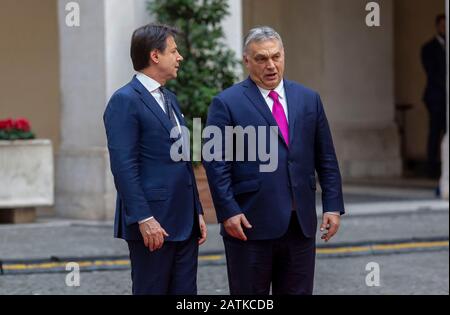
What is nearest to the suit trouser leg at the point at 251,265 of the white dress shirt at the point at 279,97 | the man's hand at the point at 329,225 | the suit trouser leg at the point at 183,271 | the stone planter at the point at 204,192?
the suit trouser leg at the point at 183,271

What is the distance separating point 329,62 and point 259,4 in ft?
4.93

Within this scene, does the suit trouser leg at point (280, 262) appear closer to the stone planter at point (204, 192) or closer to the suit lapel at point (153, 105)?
the suit lapel at point (153, 105)

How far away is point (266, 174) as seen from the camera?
636 centimetres

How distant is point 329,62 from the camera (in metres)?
19.1

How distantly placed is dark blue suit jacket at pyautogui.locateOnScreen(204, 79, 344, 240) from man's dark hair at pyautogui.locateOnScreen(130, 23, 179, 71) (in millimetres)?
370

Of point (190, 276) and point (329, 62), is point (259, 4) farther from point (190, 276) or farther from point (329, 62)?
point (190, 276)

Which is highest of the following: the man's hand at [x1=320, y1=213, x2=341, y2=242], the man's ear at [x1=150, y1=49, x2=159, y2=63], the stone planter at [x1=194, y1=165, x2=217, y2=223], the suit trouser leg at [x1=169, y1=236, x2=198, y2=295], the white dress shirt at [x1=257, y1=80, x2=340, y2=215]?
the man's ear at [x1=150, y1=49, x2=159, y2=63]

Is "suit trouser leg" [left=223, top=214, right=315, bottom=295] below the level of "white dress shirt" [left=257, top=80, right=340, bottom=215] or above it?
below

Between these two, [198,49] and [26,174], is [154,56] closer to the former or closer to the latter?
[26,174]

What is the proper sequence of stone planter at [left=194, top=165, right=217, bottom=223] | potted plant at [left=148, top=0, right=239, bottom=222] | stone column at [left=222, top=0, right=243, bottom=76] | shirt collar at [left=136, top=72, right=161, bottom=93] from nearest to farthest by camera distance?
shirt collar at [left=136, top=72, right=161, bottom=93] → stone planter at [left=194, top=165, right=217, bottom=223] → potted plant at [left=148, top=0, right=239, bottom=222] → stone column at [left=222, top=0, right=243, bottom=76]

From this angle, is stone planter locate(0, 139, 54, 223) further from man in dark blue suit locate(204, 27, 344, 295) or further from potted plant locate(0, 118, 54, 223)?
man in dark blue suit locate(204, 27, 344, 295)

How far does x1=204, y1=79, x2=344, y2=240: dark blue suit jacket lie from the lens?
632 cm

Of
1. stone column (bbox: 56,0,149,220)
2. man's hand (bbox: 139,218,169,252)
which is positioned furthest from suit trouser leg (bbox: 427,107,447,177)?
man's hand (bbox: 139,218,169,252)

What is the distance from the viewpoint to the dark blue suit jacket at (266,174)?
6.32 m
